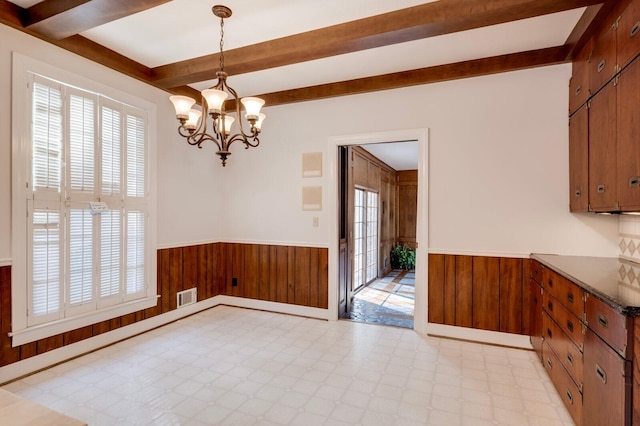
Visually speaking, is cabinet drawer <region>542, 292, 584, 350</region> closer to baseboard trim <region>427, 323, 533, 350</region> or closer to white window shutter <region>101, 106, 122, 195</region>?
baseboard trim <region>427, 323, 533, 350</region>

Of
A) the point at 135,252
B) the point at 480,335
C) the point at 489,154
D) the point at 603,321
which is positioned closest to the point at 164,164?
the point at 135,252

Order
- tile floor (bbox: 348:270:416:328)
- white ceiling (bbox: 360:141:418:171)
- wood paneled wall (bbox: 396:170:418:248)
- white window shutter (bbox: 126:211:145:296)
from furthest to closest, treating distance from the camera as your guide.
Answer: wood paneled wall (bbox: 396:170:418:248), white ceiling (bbox: 360:141:418:171), tile floor (bbox: 348:270:416:328), white window shutter (bbox: 126:211:145:296)

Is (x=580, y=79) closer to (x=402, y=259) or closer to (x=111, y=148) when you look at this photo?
(x=111, y=148)

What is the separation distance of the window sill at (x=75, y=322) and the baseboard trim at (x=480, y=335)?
3.06 metres

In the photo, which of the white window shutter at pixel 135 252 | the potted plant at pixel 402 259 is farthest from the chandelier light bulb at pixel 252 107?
the potted plant at pixel 402 259

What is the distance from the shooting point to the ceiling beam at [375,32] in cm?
211

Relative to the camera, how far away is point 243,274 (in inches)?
174

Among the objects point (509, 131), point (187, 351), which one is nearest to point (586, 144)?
point (509, 131)

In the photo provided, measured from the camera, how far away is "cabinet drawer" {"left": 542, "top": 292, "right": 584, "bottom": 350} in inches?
74.0

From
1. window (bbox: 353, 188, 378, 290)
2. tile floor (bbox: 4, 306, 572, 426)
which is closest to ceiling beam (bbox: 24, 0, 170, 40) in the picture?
tile floor (bbox: 4, 306, 572, 426)

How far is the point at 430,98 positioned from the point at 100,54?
3217 mm

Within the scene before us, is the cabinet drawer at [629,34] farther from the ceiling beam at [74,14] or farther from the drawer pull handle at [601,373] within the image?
the ceiling beam at [74,14]

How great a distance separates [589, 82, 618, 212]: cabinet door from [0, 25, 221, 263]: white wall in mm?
3994

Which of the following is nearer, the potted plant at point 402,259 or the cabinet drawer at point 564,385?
the cabinet drawer at point 564,385
